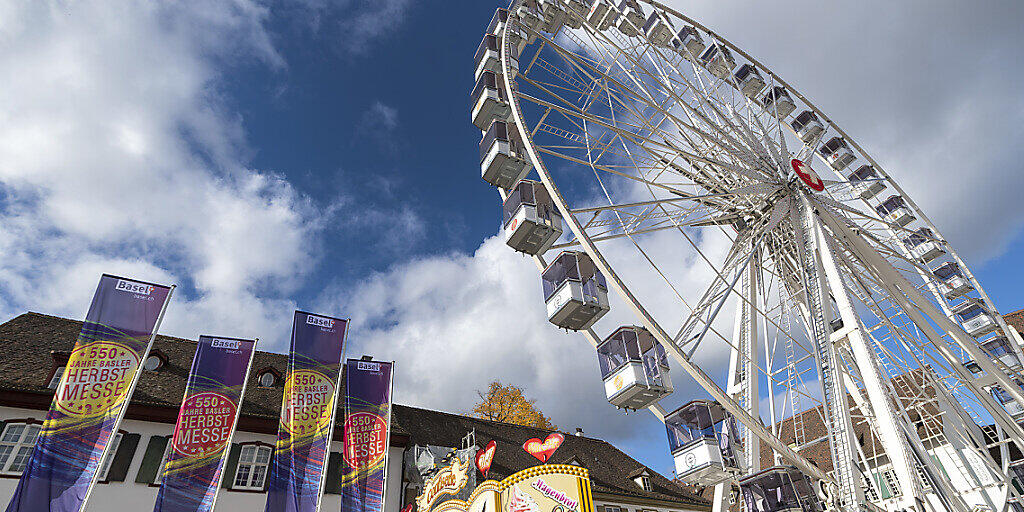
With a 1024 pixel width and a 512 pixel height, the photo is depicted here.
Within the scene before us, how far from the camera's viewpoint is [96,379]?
17953mm

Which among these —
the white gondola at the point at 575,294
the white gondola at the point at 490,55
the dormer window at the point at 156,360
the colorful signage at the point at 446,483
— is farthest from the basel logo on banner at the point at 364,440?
the white gondola at the point at 490,55

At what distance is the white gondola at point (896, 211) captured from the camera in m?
24.7

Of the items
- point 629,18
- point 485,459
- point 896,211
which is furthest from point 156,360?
point 896,211

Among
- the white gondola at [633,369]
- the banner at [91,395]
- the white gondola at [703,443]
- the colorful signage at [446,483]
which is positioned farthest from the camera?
the colorful signage at [446,483]

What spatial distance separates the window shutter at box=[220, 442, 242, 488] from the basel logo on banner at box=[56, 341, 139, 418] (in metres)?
5.10

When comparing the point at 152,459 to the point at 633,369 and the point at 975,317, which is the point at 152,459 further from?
the point at 975,317

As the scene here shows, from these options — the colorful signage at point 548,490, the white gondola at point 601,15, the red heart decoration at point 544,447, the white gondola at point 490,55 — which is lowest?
the colorful signage at point 548,490

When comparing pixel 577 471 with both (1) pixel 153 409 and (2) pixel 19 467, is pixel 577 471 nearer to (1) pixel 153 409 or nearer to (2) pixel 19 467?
(1) pixel 153 409

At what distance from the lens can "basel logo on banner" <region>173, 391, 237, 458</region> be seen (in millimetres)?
18453

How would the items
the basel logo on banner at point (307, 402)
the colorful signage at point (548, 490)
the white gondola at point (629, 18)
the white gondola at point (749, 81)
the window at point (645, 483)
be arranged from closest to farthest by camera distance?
the colorful signage at point (548, 490), the basel logo on banner at point (307, 402), the white gondola at point (629, 18), the white gondola at point (749, 81), the window at point (645, 483)

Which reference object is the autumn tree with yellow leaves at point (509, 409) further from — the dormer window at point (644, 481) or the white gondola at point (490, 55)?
the white gondola at point (490, 55)

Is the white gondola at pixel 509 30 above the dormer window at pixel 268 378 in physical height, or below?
above

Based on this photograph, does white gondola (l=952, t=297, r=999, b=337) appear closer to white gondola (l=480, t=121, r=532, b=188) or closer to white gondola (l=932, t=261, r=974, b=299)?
white gondola (l=932, t=261, r=974, b=299)

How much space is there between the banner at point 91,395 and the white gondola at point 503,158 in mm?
12103
